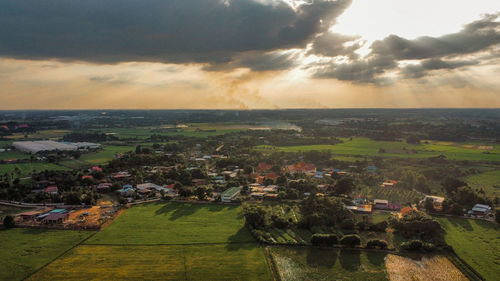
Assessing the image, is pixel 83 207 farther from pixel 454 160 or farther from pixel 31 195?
pixel 454 160

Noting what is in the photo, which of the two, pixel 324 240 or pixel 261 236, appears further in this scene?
pixel 261 236

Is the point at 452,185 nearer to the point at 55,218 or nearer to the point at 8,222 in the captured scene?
the point at 55,218

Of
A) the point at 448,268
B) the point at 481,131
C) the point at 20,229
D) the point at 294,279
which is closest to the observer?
the point at 294,279

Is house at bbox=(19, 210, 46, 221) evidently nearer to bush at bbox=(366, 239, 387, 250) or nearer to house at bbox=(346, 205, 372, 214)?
bush at bbox=(366, 239, 387, 250)

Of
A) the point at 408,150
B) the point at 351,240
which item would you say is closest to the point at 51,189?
the point at 351,240

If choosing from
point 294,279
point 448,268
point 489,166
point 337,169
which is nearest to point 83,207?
point 294,279

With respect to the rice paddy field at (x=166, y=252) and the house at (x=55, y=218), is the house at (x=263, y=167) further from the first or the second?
the house at (x=55, y=218)
